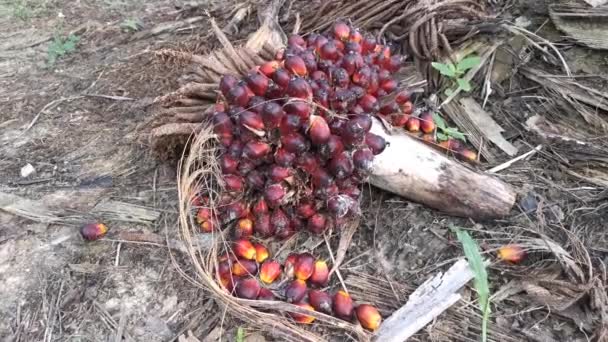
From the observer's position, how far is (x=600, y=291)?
1.92 meters

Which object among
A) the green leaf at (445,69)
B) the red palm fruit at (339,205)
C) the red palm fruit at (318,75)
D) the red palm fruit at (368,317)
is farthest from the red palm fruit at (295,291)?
the green leaf at (445,69)

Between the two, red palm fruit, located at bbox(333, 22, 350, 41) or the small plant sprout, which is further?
the small plant sprout

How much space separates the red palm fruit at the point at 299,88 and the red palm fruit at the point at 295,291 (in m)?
0.75

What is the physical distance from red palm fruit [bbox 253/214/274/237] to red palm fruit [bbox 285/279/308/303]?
279 mm

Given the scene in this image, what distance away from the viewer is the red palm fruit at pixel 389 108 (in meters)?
2.44

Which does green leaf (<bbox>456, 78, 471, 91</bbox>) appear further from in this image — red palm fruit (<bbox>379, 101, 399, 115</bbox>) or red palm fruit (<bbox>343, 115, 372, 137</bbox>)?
red palm fruit (<bbox>343, 115, 372, 137</bbox>)

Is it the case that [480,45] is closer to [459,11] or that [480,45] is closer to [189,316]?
[459,11]

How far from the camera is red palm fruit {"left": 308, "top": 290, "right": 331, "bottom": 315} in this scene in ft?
6.56

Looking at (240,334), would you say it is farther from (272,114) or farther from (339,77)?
(339,77)

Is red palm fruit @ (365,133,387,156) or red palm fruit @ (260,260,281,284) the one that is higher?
red palm fruit @ (365,133,387,156)

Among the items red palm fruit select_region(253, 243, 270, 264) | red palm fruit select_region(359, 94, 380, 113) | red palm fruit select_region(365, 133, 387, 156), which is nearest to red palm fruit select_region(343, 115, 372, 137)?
red palm fruit select_region(365, 133, 387, 156)

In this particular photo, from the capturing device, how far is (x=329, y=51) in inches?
91.5

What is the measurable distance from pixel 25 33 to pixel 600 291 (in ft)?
13.1

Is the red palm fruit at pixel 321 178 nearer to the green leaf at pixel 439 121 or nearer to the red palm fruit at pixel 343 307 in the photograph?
the red palm fruit at pixel 343 307
